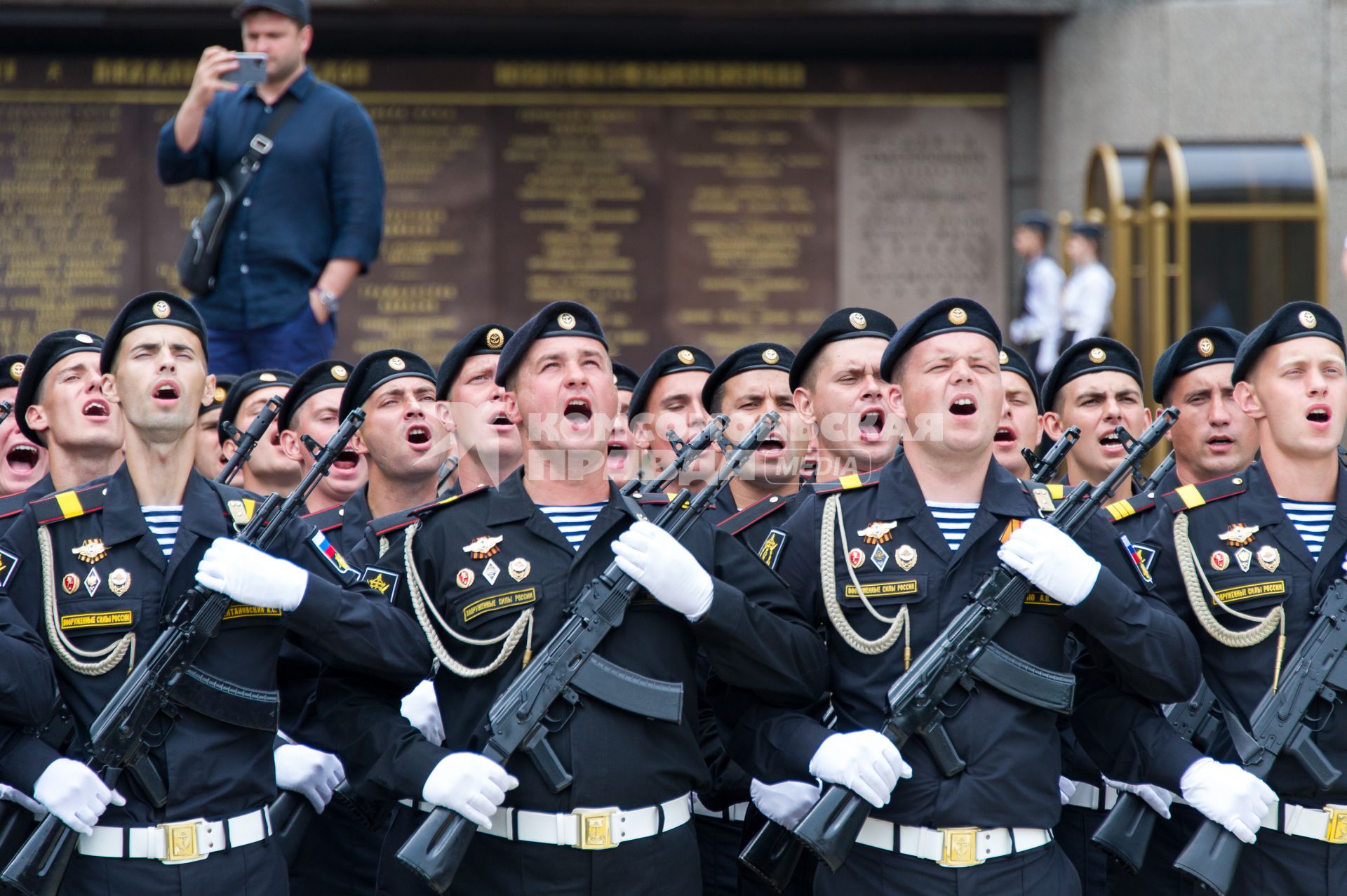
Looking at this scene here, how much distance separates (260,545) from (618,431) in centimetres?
256

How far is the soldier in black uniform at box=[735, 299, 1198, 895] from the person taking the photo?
4.05 meters

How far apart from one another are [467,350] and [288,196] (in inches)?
74.8

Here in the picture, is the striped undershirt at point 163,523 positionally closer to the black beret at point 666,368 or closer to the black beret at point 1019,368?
the black beret at point 666,368

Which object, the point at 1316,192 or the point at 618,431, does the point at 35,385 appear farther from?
the point at 1316,192

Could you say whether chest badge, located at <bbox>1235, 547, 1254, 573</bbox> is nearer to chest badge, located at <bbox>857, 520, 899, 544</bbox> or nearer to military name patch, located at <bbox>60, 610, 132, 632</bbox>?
chest badge, located at <bbox>857, 520, 899, 544</bbox>

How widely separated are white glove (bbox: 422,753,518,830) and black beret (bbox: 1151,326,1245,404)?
3.25 m

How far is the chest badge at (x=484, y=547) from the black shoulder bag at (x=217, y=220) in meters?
3.56

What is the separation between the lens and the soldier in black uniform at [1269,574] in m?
4.26

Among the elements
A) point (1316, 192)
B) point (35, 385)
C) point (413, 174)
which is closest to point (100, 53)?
point (413, 174)

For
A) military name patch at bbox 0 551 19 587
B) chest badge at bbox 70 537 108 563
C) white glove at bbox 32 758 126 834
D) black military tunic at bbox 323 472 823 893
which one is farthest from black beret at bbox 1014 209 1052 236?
white glove at bbox 32 758 126 834

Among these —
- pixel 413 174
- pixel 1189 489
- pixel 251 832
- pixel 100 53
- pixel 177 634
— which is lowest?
pixel 251 832

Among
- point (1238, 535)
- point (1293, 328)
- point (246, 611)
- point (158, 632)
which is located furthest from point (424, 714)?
point (1293, 328)

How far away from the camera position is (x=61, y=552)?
4.37 meters

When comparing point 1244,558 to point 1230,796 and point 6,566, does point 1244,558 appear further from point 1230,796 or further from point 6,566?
point 6,566
